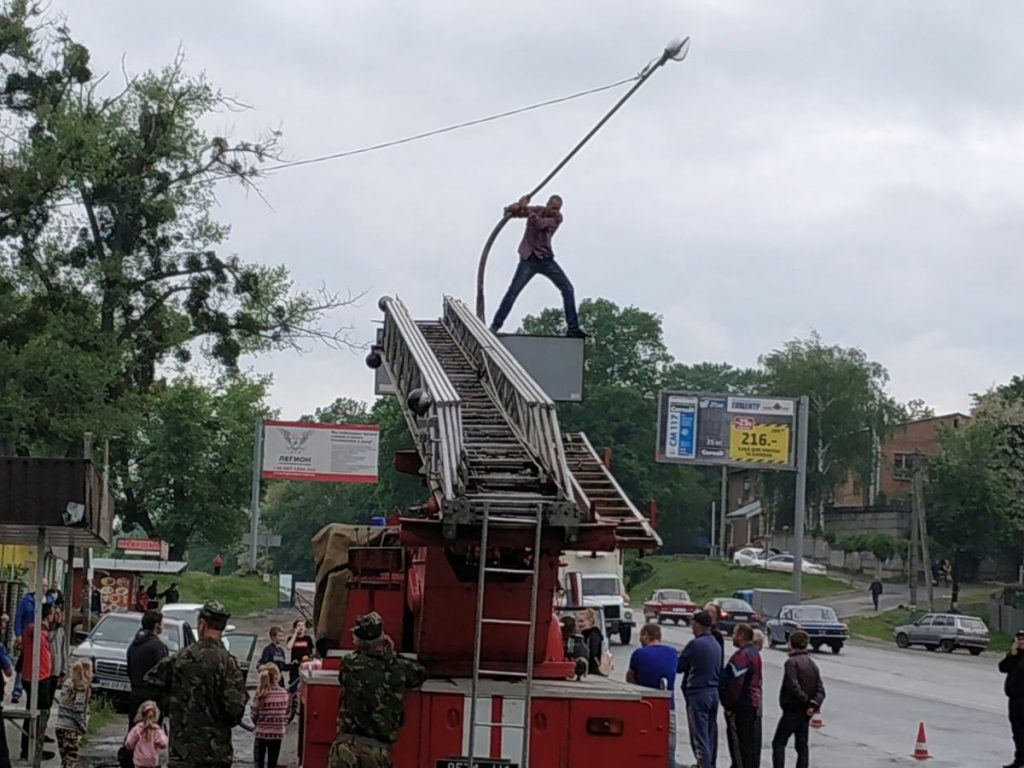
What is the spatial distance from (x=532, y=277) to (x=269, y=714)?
538 cm

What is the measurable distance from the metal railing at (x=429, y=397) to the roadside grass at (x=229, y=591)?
3949cm

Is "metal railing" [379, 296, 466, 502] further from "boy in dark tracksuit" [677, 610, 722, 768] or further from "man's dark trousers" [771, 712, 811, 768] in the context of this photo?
"man's dark trousers" [771, 712, 811, 768]

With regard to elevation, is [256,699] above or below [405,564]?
below

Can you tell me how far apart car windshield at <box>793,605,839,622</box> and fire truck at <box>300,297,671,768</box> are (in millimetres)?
36966

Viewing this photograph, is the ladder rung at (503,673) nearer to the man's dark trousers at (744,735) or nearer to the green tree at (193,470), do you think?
the man's dark trousers at (744,735)

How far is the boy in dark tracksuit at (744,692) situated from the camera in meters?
15.8

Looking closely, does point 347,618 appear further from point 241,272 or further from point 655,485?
point 655,485

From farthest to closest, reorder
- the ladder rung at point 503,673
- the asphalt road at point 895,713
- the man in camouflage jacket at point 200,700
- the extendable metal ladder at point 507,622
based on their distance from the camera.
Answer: the asphalt road at point 895,713 < the ladder rung at point 503,673 < the man in camouflage jacket at point 200,700 < the extendable metal ladder at point 507,622

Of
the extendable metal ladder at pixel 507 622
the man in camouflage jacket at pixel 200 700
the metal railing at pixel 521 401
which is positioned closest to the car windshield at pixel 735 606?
the metal railing at pixel 521 401

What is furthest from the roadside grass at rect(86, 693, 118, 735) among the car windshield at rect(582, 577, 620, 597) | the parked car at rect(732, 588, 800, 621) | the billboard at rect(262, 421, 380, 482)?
the parked car at rect(732, 588, 800, 621)

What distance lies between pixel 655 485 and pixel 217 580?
129ft

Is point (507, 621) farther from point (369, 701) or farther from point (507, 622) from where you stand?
point (369, 701)

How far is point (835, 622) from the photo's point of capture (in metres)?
47.0

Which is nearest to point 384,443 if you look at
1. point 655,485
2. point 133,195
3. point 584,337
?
point 655,485
